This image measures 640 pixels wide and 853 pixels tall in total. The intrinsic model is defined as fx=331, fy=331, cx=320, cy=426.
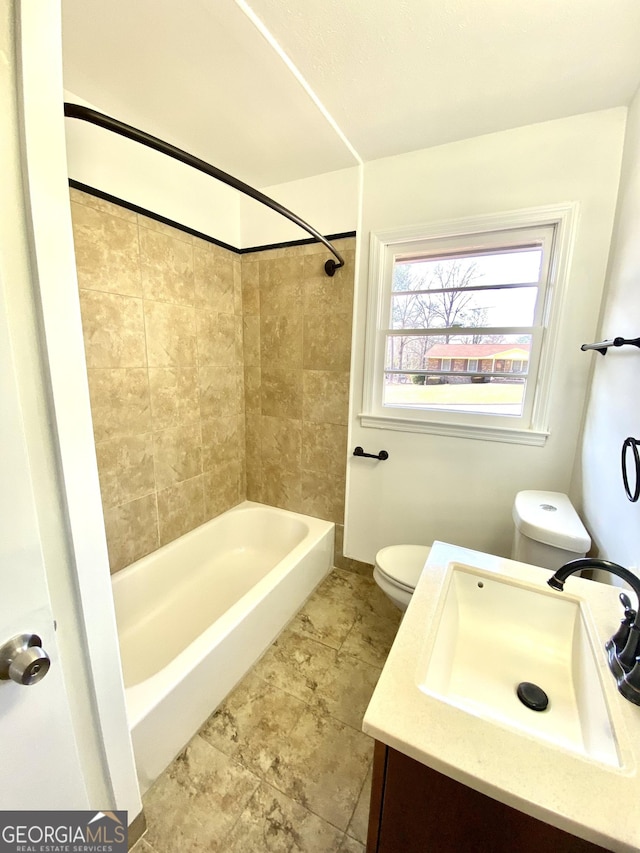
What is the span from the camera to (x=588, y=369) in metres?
1.54

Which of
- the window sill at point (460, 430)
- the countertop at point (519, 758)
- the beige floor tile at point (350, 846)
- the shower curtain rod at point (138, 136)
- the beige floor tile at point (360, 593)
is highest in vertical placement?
the shower curtain rod at point (138, 136)

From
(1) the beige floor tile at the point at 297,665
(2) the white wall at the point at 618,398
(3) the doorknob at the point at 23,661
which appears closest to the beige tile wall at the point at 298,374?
(1) the beige floor tile at the point at 297,665

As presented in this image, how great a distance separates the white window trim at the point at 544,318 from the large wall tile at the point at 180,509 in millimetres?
1179

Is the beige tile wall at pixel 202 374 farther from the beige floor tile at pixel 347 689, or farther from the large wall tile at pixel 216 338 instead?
the beige floor tile at pixel 347 689

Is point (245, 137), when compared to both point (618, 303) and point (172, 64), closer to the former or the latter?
point (172, 64)

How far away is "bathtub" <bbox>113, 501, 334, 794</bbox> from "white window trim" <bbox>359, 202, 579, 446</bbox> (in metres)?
0.96

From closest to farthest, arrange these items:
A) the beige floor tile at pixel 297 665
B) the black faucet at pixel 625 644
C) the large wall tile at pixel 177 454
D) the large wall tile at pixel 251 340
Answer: the black faucet at pixel 625 644 → the beige floor tile at pixel 297 665 → the large wall tile at pixel 177 454 → the large wall tile at pixel 251 340

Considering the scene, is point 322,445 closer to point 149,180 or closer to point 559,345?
point 559,345

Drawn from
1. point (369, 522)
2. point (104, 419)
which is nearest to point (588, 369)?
point (369, 522)

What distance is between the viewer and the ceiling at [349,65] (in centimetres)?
105

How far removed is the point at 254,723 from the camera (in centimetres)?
136

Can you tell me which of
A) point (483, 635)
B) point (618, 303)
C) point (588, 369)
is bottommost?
point (483, 635)

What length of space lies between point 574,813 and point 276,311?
2.27 meters

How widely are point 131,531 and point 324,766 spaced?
137cm
